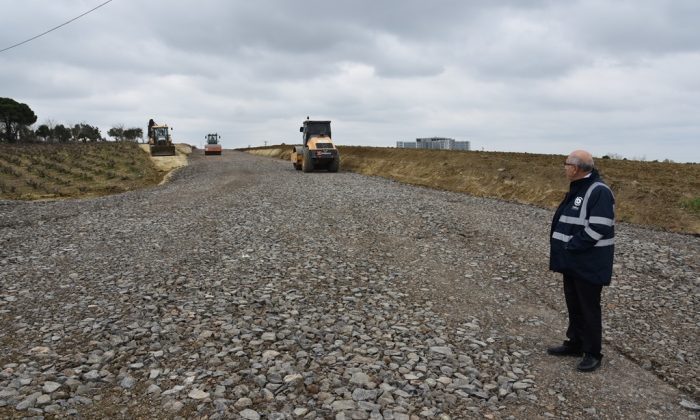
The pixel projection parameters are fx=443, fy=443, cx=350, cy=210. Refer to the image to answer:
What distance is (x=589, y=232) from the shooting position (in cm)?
538

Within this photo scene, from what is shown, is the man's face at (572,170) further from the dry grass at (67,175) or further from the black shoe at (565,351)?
the dry grass at (67,175)

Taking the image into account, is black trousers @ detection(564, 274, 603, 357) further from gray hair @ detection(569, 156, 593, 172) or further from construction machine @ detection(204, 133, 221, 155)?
construction machine @ detection(204, 133, 221, 155)

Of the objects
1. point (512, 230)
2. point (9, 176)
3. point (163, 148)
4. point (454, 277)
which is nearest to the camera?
point (454, 277)

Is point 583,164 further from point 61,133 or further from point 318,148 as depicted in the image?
point 61,133

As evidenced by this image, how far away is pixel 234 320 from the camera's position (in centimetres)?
714

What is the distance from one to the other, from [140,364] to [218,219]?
9845 mm

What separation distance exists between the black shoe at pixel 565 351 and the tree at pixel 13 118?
294 feet

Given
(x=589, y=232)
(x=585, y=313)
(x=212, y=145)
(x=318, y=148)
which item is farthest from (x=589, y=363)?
(x=212, y=145)

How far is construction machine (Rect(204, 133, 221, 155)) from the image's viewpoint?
67.7 m

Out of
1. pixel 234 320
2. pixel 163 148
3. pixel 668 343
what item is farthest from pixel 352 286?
pixel 163 148

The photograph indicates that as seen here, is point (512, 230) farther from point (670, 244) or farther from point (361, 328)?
point (361, 328)

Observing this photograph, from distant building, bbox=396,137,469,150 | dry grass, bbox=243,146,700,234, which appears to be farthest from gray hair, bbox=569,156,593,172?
distant building, bbox=396,137,469,150

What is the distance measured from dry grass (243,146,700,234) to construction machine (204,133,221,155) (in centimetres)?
3685

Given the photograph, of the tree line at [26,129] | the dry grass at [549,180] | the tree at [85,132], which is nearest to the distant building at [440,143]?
the dry grass at [549,180]
